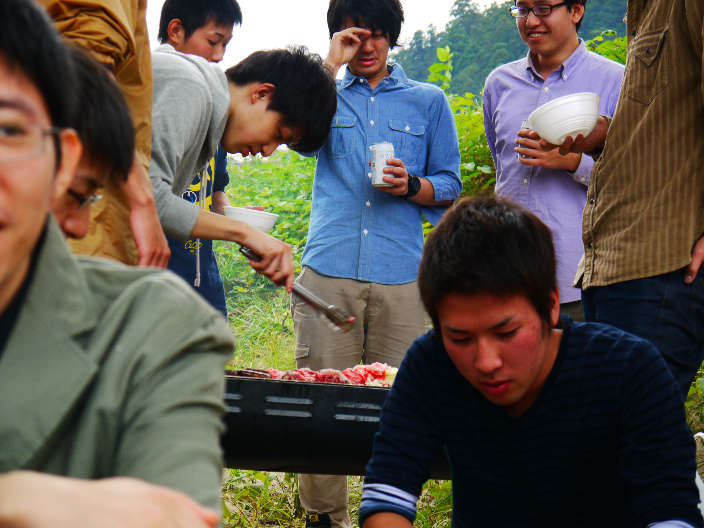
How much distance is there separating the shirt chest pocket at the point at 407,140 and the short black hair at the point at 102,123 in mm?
2477

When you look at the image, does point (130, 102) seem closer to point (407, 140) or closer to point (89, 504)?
point (89, 504)

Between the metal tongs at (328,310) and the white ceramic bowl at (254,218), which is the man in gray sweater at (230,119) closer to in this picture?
the white ceramic bowl at (254,218)

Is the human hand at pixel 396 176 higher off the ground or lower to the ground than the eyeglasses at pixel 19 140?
lower

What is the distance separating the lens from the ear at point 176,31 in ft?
12.8

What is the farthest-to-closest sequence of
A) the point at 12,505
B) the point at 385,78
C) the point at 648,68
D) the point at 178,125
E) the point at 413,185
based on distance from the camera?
1. the point at 385,78
2. the point at 413,185
3. the point at 178,125
4. the point at 648,68
5. the point at 12,505

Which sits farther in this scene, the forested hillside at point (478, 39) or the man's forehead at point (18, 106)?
the forested hillside at point (478, 39)

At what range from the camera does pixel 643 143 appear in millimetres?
2439

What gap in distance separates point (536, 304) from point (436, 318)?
9.3 inches

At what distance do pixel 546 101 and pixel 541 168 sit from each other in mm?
322

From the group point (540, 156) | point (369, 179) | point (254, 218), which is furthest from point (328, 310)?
point (540, 156)

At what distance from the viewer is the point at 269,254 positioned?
285 centimetres

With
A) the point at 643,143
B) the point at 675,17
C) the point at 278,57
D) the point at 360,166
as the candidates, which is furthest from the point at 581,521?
the point at 360,166

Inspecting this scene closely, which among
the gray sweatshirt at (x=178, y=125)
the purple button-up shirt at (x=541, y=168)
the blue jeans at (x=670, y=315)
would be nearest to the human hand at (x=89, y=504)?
the blue jeans at (x=670, y=315)

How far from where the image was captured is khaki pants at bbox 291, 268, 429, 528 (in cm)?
377
